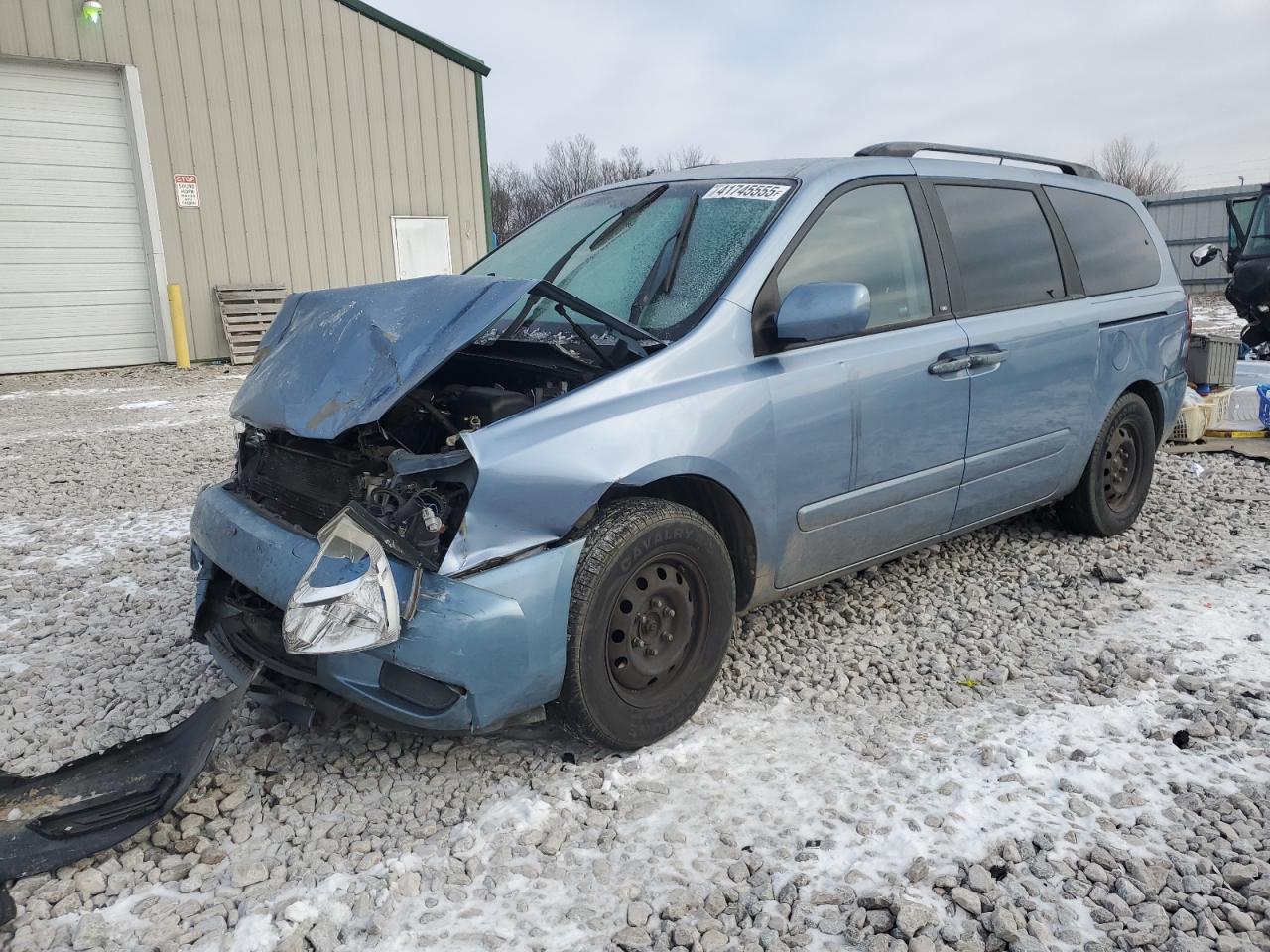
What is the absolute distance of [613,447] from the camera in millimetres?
2639

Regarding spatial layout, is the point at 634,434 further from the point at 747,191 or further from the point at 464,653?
the point at 747,191

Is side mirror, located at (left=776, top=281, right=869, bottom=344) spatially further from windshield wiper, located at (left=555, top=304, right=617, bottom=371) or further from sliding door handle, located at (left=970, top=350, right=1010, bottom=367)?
sliding door handle, located at (left=970, top=350, right=1010, bottom=367)

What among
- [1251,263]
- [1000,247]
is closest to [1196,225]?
[1251,263]

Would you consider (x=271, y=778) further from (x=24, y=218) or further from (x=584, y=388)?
(x=24, y=218)

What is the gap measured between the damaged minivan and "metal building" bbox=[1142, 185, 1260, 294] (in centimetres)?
2454

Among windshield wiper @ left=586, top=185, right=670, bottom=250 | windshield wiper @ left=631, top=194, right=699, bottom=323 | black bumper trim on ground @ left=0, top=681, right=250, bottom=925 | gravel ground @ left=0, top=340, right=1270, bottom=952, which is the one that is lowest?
gravel ground @ left=0, top=340, right=1270, bottom=952

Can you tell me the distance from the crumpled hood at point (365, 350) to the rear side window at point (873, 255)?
3.37ft

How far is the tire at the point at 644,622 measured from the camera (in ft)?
8.52

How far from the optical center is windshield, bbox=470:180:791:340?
3.14 meters

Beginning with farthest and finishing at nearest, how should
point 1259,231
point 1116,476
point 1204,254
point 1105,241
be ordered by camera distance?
point 1259,231
point 1204,254
point 1116,476
point 1105,241

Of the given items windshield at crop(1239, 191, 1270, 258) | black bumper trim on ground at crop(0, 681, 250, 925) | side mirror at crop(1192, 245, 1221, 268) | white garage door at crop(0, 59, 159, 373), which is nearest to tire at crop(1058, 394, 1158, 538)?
black bumper trim on ground at crop(0, 681, 250, 925)

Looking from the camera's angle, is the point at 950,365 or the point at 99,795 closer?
the point at 99,795

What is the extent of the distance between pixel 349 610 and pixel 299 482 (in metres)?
0.78

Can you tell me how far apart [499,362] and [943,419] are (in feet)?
5.51
